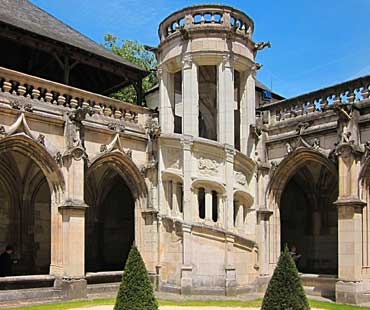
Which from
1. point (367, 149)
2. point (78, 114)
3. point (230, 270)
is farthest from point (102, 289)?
point (367, 149)

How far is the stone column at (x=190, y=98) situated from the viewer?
1476cm

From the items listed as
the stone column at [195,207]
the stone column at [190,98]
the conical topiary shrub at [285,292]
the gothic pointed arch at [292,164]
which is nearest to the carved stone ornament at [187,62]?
the stone column at [190,98]

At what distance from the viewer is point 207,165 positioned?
14.5 metres

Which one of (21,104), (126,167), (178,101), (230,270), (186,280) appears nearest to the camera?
(21,104)

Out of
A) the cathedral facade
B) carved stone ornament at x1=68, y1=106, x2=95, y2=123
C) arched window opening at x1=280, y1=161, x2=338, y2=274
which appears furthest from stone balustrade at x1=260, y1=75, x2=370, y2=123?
carved stone ornament at x1=68, y1=106, x2=95, y2=123

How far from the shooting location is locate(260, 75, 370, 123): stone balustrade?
13891mm

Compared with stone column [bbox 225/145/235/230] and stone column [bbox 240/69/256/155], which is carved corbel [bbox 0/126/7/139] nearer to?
stone column [bbox 225/145/235/230]

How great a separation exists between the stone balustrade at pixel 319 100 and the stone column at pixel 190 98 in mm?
2756

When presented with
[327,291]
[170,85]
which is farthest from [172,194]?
[327,291]

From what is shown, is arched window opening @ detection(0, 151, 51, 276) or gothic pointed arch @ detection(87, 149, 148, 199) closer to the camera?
gothic pointed arch @ detection(87, 149, 148, 199)

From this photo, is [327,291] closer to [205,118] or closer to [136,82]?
[205,118]

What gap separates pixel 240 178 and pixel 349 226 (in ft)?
10.7

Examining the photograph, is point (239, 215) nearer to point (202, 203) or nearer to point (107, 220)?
point (202, 203)

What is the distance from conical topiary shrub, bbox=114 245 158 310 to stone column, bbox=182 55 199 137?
6705 millimetres
